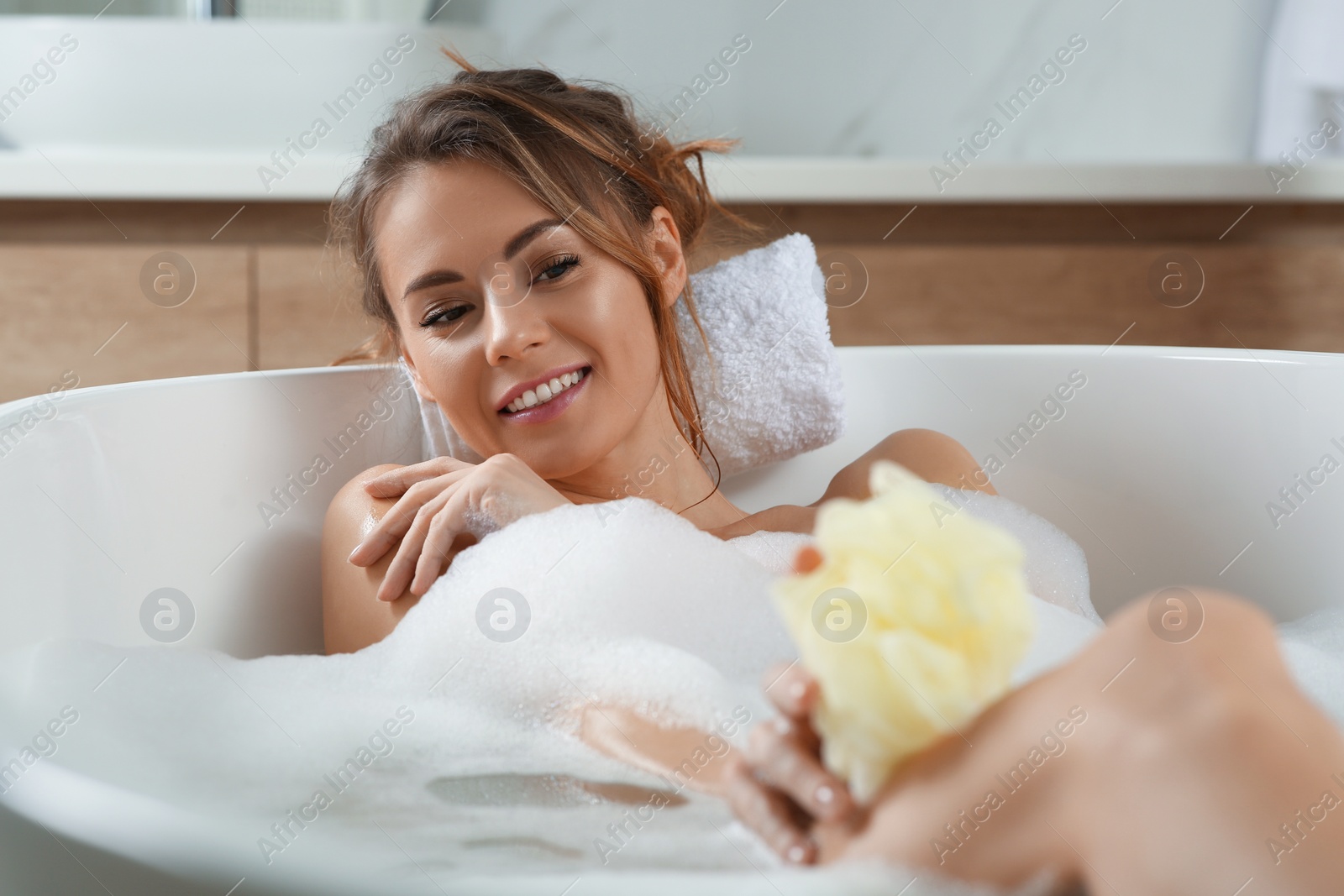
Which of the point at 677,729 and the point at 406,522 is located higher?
the point at 677,729

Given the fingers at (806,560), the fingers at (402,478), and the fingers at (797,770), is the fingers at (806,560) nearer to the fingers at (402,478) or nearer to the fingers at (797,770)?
the fingers at (797,770)

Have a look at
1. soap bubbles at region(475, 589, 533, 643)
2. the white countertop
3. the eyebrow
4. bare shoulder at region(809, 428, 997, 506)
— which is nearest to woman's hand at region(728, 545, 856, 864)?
soap bubbles at region(475, 589, 533, 643)

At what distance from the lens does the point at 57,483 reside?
0.79 meters

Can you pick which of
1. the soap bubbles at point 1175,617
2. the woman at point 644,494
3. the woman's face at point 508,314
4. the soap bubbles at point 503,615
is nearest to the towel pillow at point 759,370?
the woman at point 644,494

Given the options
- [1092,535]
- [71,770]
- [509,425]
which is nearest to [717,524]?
[509,425]

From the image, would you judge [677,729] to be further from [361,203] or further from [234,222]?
[234,222]

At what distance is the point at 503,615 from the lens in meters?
0.73

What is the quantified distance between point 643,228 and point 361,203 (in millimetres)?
248

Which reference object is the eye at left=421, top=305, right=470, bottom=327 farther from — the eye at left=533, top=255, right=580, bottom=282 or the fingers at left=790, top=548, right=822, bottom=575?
the fingers at left=790, top=548, right=822, bottom=575

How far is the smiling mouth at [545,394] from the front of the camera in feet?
2.94

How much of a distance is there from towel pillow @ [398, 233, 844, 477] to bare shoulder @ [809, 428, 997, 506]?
72mm

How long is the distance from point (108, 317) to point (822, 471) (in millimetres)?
954

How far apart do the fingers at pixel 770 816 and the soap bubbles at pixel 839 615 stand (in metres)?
0.09

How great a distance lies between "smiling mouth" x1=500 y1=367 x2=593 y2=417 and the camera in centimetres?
90
